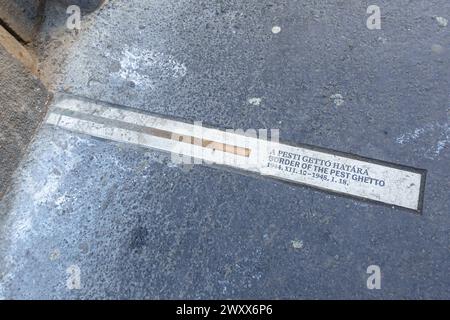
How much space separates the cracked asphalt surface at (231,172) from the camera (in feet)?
7.23

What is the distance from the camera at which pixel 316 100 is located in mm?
2547

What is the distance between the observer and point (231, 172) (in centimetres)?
243

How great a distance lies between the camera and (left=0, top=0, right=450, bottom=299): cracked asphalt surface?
2203 millimetres

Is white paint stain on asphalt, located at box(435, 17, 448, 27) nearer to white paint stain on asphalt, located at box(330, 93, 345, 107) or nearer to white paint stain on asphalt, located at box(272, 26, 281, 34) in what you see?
white paint stain on asphalt, located at box(330, 93, 345, 107)

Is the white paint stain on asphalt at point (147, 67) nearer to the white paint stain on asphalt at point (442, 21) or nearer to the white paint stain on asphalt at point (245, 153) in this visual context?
the white paint stain on asphalt at point (245, 153)

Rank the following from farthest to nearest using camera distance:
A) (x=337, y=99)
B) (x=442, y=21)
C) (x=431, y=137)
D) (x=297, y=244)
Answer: (x=442, y=21) → (x=337, y=99) → (x=431, y=137) → (x=297, y=244)

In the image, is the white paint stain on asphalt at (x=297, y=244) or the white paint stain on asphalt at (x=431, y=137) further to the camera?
the white paint stain on asphalt at (x=431, y=137)

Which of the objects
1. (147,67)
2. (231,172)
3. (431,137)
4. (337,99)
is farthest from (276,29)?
(431,137)

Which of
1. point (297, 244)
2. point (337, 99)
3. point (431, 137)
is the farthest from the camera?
point (337, 99)

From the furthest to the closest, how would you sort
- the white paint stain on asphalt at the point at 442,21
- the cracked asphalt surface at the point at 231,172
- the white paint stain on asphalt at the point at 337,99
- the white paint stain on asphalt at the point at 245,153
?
the white paint stain on asphalt at the point at 442,21 < the white paint stain on asphalt at the point at 337,99 < the white paint stain on asphalt at the point at 245,153 < the cracked asphalt surface at the point at 231,172

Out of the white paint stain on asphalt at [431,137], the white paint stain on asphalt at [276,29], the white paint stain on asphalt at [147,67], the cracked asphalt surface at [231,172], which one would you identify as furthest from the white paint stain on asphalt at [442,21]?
the white paint stain on asphalt at [147,67]

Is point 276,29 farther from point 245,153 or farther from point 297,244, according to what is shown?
point 297,244

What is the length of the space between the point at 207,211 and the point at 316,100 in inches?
35.2
